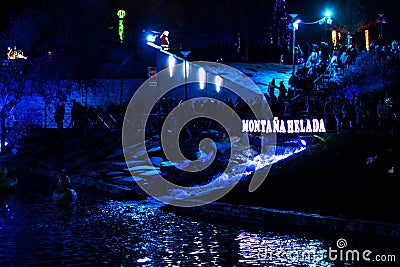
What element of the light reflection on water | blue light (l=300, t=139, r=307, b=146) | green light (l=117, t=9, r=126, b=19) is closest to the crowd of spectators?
blue light (l=300, t=139, r=307, b=146)

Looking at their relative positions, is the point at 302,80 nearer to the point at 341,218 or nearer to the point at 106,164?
the point at 106,164

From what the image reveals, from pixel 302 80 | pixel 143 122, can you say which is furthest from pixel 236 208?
pixel 302 80

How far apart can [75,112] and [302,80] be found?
1460cm

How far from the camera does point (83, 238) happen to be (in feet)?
47.1

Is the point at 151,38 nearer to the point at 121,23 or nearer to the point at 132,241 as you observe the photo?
the point at 121,23

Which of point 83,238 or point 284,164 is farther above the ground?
point 284,164

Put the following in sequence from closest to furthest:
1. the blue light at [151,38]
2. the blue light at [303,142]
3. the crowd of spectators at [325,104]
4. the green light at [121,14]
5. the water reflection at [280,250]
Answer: the water reflection at [280,250] → the crowd of spectators at [325,104] → the blue light at [303,142] → the blue light at [151,38] → the green light at [121,14]

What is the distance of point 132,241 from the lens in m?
14.1

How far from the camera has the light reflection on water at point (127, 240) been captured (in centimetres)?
1206

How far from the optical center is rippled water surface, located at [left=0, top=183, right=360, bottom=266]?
12.0 metres

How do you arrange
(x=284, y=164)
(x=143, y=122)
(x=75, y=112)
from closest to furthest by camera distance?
(x=284, y=164)
(x=143, y=122)
(x=75, y=112)

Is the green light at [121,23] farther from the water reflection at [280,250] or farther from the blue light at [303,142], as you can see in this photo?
the water reflection at [280,250]

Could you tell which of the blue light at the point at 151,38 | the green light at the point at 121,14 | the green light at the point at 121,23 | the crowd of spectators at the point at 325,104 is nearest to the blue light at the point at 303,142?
the crowd of spectators at the point at 325,104

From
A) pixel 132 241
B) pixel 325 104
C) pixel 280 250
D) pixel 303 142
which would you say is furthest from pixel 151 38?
pixel 280 250
